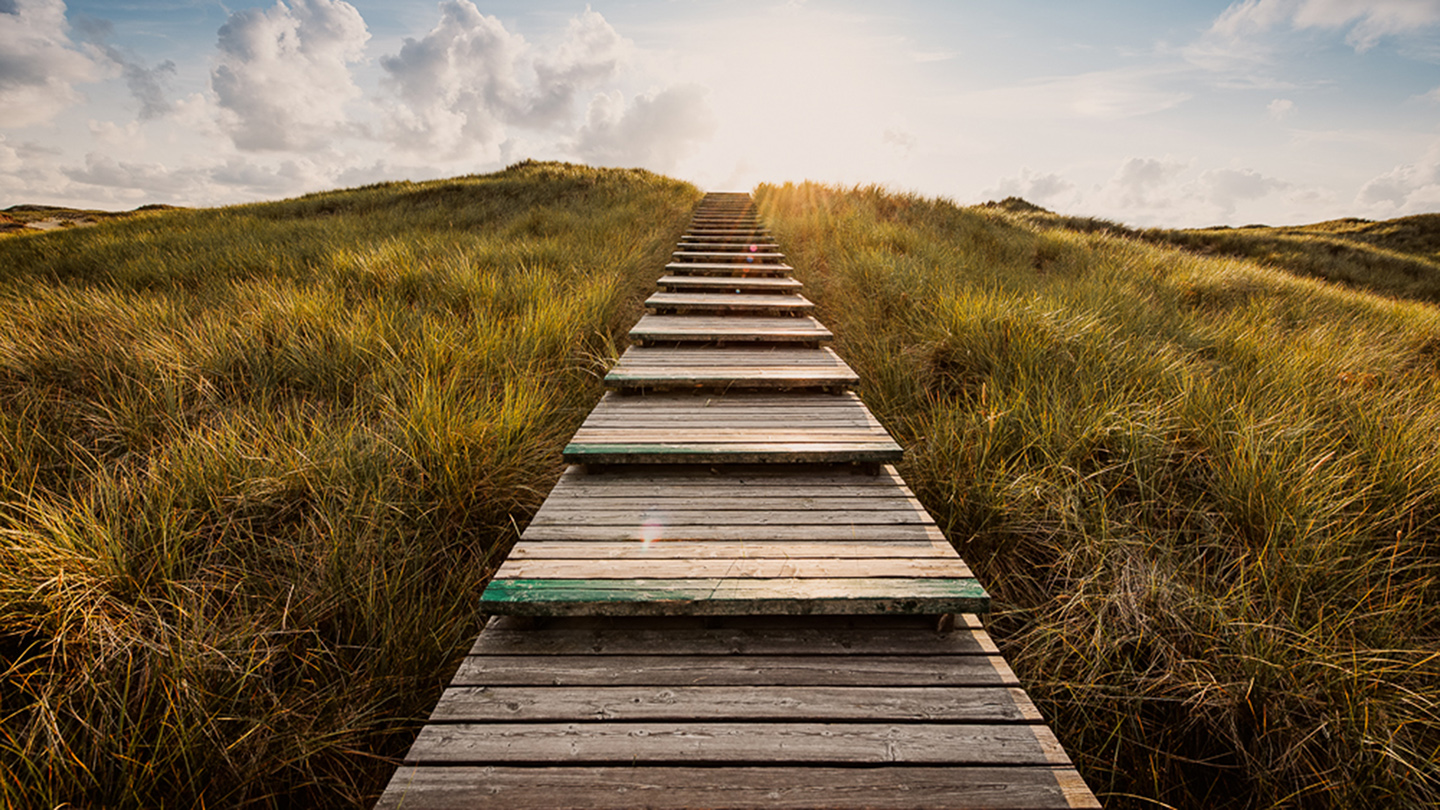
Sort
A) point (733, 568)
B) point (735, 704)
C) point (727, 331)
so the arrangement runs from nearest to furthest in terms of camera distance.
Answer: point (735, 704), point (733, 568), point (727, 331)

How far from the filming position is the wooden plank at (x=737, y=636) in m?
1.64

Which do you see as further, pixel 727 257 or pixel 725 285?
pixel 727 257

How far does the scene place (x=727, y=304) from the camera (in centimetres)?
507

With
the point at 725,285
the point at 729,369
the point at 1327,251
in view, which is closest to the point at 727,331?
the point at 729,369

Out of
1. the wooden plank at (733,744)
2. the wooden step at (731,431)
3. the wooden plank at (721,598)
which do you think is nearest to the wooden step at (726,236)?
the wooden step at (731,431)

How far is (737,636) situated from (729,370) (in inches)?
84.1

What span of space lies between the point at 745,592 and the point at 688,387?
6.66ft

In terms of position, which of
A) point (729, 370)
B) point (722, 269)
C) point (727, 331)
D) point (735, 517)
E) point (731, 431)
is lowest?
point (735, 517)

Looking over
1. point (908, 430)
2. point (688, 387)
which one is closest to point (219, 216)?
point (688, 387)

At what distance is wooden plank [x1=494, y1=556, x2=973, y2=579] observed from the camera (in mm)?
1799

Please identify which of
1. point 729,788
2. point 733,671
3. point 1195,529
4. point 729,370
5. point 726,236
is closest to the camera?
point 729,788

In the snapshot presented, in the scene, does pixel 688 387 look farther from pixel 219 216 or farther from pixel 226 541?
pixel 219 216

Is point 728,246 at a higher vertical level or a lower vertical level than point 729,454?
higher

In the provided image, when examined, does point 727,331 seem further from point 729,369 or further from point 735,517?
point 735,517
